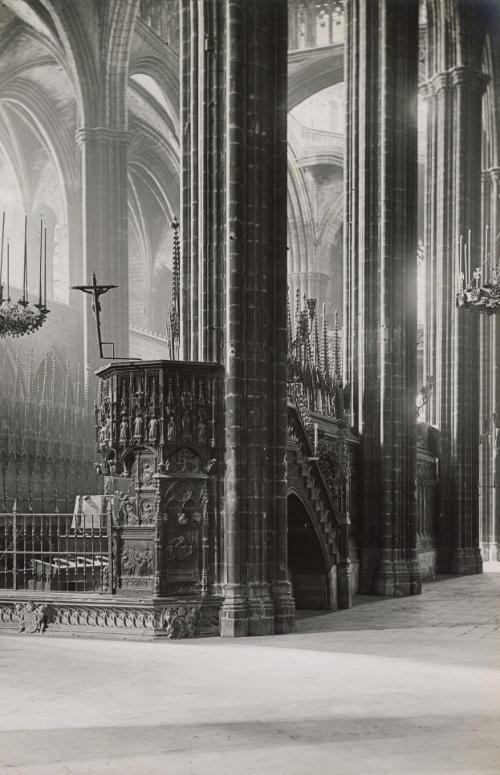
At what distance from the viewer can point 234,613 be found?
1211cm

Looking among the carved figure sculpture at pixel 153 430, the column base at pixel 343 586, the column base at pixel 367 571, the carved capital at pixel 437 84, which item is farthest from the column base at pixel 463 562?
the carved figure sculpture at pixel 153 430

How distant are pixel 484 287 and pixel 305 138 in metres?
25.6

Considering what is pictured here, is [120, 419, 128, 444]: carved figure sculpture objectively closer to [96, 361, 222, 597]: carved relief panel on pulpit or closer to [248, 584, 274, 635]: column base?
[96, 361, 222, 597]: carved relief panel on pulpit

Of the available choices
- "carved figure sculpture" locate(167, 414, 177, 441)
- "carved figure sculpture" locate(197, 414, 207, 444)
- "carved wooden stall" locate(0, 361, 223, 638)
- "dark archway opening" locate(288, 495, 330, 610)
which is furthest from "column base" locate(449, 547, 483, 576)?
"carved figure sculpture" locate(167, 414, 177, 441)

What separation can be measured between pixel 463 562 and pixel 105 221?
508 inches

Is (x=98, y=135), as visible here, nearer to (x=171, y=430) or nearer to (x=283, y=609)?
(x=171, y=430)

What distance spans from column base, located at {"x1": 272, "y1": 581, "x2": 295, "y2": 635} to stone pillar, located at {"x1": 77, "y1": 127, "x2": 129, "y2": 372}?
15284 mm

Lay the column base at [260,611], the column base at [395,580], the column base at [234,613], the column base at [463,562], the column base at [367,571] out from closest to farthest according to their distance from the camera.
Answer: the column base at [234,613], the column base at [260,611], the column base at [395,580], the column base at [367,571], the column base at [463,562]

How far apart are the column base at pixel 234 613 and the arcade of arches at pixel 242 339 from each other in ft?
0.09

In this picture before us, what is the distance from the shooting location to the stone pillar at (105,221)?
2719 centimetres

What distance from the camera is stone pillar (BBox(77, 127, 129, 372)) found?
A: 27.2 m

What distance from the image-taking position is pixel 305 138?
41.7m

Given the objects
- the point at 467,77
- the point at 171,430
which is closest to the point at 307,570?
the point at 171,430

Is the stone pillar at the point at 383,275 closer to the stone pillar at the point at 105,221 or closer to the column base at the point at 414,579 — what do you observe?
the column base at the point at 414,579
